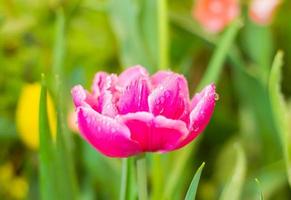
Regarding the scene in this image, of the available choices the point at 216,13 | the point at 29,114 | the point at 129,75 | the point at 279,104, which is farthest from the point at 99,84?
the point at 216,13

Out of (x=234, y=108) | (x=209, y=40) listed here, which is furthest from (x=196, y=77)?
(x=209, y=40)

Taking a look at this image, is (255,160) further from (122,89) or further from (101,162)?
(122,89)

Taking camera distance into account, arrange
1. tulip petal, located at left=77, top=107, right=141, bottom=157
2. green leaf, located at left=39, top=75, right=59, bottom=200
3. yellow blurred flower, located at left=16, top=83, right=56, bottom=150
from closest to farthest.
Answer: tulip petal, located at left=77, top=107, right=141, bottom=157, green leaf, located at left=39, top=75, right=59, bottom=200, yellow blurred flower, located at left=16, top=83, right=56, bottom=150

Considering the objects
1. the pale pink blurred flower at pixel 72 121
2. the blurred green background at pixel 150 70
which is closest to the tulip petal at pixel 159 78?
the blurred green background at pixel 150 70

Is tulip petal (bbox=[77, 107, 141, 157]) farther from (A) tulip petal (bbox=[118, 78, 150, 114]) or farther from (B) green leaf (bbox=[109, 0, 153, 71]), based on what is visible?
(B) green leaf (bbox=[109, 0, 153, 71])

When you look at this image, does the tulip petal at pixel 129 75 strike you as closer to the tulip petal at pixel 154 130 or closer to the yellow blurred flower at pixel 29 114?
the tulip petal at pixel 154 130

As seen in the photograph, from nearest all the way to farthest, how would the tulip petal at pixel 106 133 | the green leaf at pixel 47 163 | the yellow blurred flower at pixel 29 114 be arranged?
the tulip petal at pixel 106 133, the green leaf at pixel 47 163, the yellow blurred flower at pixel 29 114

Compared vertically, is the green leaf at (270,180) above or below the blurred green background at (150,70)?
below

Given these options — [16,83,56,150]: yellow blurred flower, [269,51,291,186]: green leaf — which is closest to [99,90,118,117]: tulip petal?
[269,51,291,186]: green leaf
